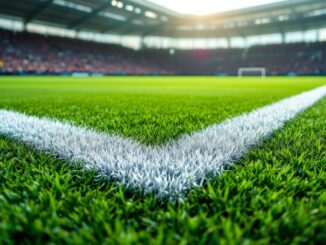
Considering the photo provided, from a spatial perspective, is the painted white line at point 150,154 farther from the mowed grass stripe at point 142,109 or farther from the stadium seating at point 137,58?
the stadium seating at point 137,58

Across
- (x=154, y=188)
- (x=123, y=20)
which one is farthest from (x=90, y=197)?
(x=123, y=20)

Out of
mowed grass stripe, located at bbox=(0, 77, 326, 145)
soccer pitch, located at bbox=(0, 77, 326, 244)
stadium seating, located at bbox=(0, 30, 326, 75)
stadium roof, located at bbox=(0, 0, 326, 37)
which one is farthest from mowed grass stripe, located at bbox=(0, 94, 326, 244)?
stadium roof, located at bbox=(0, 0, 326, 37)

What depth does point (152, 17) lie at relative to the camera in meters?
33.9

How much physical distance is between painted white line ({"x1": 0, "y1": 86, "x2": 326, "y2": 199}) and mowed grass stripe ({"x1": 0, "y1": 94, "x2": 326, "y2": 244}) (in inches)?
2.0

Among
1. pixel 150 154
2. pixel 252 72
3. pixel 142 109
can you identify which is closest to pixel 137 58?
pixel 252 72

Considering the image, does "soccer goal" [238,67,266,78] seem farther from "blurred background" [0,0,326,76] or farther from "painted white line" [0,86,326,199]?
"painted white line" [0,86,326,199]

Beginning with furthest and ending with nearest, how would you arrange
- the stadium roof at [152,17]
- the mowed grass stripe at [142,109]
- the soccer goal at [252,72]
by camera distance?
the soccer goal at [252,72] → the stadium roof at [152,17] → the mowed grass stripe at [142,109]

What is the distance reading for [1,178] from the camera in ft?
3.35

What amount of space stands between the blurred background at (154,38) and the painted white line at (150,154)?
92.8ft

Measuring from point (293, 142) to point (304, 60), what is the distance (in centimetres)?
4062

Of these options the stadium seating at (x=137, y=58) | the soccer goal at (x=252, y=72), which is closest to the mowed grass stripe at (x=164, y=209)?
the stadium seating at (x=137, y=58)

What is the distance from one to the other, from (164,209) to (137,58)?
141ft

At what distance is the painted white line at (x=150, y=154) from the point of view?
93 centimetres

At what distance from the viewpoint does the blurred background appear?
95.0 ft
